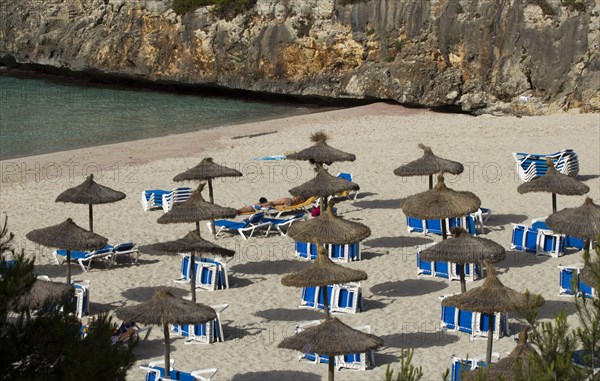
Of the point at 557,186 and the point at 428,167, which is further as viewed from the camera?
the point at 428,167

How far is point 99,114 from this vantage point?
132 feet

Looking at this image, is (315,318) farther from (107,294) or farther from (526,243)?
(526,243)

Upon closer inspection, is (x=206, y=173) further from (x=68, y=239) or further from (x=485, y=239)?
(x=485, y=239)

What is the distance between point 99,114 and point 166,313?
90.5 ft

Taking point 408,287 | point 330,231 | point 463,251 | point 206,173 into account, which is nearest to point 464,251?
point 463,251

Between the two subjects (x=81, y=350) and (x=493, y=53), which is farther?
(x=493, y=53)

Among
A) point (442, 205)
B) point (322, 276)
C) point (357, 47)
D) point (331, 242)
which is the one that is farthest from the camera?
point (357, 47)

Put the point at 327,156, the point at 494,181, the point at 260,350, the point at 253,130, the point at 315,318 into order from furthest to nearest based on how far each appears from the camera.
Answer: the point at 253,130 → the point at 494,181 → the point at 327,156 → the point at 315,318 → the point at 260,350

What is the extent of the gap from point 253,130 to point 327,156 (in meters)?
13.7

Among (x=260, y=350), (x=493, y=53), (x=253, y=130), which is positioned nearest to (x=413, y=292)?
(x=260, y=350)

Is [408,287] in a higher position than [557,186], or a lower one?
lower

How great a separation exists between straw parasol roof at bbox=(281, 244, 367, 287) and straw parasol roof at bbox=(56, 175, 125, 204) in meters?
5.34

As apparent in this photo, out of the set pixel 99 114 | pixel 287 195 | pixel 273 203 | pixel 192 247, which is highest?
pixel 192 247

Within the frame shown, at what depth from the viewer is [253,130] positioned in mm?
35000
